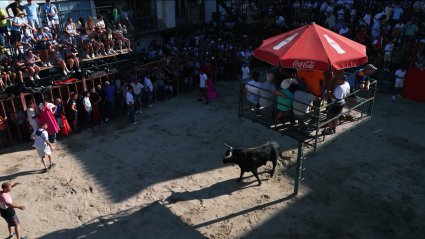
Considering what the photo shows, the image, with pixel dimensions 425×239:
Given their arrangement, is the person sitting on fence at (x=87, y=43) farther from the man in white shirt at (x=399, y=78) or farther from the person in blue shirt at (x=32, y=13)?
the man in white shirt at (x=399, y=78)

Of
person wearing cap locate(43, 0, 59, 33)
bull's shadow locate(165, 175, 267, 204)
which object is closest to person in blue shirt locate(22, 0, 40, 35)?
person wearing cap locate(43, 0, 59, 33)

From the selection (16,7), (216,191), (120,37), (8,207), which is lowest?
(216,191)

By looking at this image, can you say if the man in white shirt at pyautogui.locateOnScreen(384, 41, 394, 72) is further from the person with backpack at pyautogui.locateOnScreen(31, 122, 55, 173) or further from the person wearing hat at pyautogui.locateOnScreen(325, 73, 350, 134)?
the person with backpack at pyautogui.locateOnScreen(31, 122, 55, 173)

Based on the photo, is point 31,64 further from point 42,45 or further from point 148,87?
point 148,87

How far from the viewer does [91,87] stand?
608 inches

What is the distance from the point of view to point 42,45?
14.7 metres

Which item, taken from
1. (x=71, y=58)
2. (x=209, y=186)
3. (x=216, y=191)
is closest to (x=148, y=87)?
(x=71, y=58)

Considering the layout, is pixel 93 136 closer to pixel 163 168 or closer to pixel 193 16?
A: pixel 163 168

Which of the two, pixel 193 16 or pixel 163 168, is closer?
pixel 163 168

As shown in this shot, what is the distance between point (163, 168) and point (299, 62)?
6017 millimetres

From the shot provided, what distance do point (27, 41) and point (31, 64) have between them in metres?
1.75

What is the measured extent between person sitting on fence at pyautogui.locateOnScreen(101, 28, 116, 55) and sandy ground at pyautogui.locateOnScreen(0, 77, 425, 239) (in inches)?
133

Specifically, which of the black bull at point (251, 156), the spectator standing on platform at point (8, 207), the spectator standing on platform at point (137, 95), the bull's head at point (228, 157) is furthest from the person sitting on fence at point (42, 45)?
the black bull at point (251, 156)

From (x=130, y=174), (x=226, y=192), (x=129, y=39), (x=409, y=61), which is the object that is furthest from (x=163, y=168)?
(x=409, y=61)
